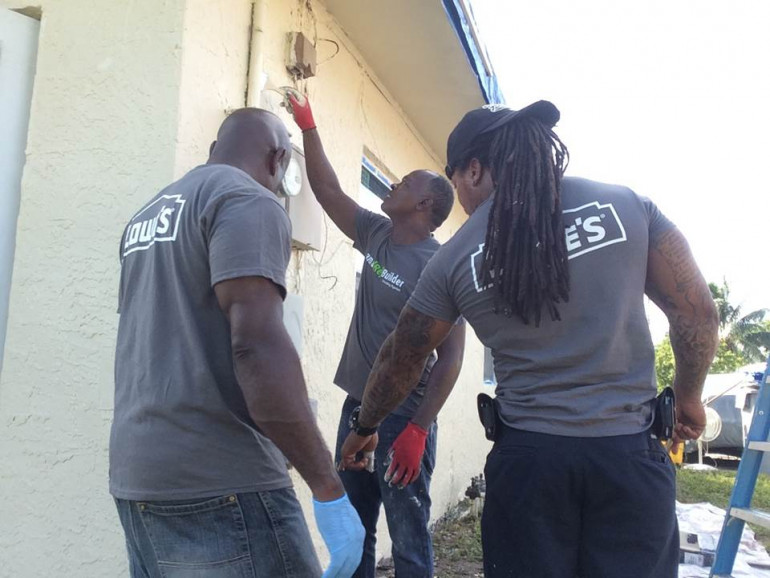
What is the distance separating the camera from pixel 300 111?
300 cm

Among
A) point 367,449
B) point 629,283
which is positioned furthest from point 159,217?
point 367,449

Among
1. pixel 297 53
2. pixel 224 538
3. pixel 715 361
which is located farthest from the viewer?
pixel 715 361

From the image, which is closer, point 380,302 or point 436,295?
point 436,295

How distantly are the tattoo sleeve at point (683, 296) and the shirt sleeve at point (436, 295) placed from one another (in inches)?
22.7

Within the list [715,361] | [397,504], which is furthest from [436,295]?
[715,361]

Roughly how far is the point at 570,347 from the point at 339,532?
76 centimetres

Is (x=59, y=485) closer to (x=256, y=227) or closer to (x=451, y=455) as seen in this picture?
(x=256, y=227)

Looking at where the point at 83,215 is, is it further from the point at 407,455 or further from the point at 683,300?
the point at 683,300

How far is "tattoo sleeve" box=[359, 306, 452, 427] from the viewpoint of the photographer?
205cm

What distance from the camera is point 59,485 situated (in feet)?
7.79

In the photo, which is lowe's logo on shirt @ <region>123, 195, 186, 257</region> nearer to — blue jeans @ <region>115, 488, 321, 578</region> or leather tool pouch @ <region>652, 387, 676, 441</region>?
blue jeans @ <region>115, 488, 321, 578</region>

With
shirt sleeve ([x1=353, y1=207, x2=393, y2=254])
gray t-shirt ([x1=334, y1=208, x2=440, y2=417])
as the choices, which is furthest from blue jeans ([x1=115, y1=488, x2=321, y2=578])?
shirt sleeve ([x1=353, y1=207, x2=393, y2=254])

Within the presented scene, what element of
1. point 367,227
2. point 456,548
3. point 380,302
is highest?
point 367,227

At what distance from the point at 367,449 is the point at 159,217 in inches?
57.1
